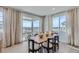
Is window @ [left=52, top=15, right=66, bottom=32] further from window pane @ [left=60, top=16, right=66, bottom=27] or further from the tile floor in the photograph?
the tile floor

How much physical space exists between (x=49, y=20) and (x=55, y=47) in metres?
0.58

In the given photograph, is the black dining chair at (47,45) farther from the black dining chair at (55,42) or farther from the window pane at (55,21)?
the window pane at (55,21)

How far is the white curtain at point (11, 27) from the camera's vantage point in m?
2.12

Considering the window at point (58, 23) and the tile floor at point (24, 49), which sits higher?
the window at point (58, 23)

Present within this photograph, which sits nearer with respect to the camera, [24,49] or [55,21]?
[24,49]

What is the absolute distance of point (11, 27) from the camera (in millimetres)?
2170

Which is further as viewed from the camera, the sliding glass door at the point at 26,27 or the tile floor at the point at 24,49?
the sliding glass door at the point at 26,27

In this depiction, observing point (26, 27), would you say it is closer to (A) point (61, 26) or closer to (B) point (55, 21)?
(B) point (55, 21)

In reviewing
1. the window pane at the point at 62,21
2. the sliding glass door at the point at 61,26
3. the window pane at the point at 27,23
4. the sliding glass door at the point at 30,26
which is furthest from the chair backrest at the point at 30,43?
the window pane at the point at 62,21

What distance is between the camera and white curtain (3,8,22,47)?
6.95 feet

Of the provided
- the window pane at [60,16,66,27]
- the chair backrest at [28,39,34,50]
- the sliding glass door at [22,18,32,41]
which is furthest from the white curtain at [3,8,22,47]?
the window pane at [60,16,66,27]

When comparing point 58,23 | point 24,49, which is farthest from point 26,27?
point 58,23

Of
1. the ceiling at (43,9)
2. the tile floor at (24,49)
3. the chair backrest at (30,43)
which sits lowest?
the tile floor at (24,49)
